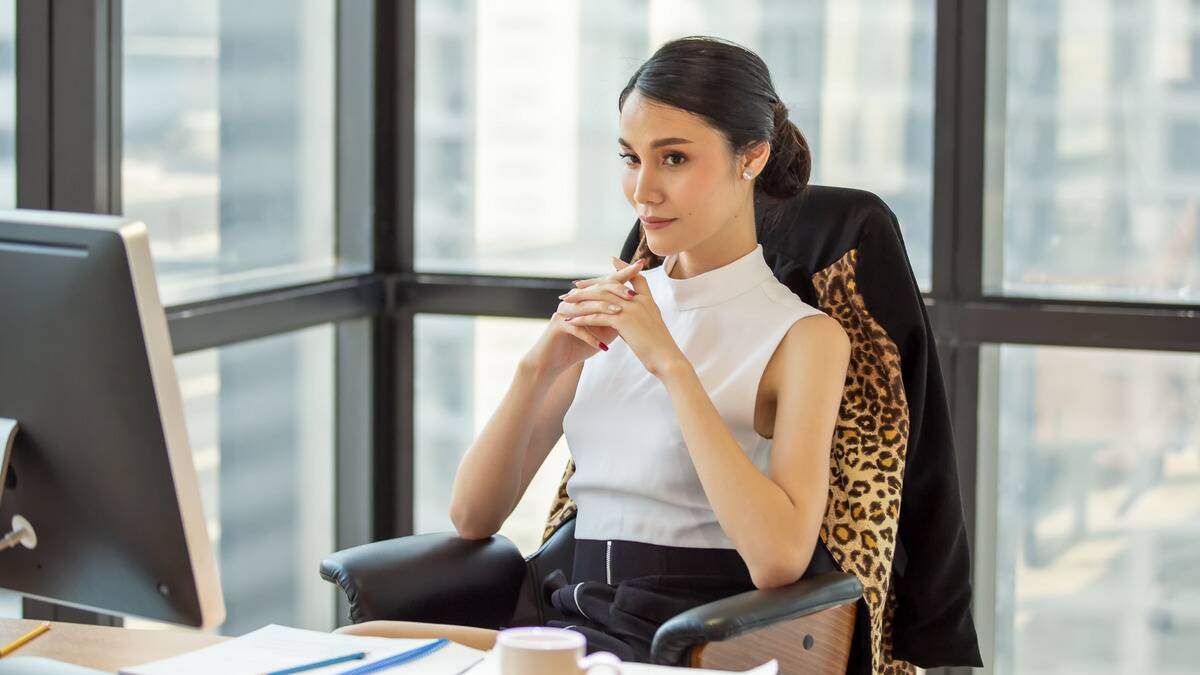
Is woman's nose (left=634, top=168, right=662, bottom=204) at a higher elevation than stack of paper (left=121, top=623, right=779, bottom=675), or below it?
higher

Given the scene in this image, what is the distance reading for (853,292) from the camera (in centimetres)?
228

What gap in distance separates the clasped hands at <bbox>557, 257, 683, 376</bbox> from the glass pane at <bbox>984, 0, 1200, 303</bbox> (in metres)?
1.12

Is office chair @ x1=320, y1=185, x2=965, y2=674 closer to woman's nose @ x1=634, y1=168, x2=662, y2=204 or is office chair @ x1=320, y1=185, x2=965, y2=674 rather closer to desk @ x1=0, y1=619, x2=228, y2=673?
woman's nose @ x1=634, y1=168, x2=662, y2=204

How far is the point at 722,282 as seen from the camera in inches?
89.3

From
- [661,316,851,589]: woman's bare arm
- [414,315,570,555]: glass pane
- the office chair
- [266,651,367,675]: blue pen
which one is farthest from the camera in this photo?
[414,315,570,555]: glass pane

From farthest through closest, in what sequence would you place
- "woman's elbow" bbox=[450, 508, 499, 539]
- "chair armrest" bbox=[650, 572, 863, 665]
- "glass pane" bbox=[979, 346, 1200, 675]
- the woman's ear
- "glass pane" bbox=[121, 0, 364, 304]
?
"glass pane" bbox=[979, 346, 1200, 675]
"glass pane" bbox=[121, 0, 364, 304]
"woman's elbow" bbox=[450, 508, 499, 539]
the woman's ear
"chair armrest" bbox=[650, 572, 863, 665]

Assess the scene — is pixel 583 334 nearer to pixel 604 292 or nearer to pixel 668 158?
pixel 604 292

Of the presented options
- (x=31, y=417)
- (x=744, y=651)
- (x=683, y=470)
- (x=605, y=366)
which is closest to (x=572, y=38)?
(x=605, y=366)

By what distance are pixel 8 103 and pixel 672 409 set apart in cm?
126

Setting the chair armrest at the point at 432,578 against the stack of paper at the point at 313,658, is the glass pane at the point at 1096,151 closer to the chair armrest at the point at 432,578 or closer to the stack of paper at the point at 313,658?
the chair armrest at the point at 432,578

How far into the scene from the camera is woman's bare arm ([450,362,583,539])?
2.28 meters

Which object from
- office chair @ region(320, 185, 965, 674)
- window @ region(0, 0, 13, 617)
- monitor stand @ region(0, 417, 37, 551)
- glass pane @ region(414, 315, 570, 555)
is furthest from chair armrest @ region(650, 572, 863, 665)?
glass pane @ region(414, 315, 570, 555)

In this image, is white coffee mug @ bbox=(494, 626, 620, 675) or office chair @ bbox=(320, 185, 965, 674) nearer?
white coffee mug @ bbox=(494, 626, 620, 675)

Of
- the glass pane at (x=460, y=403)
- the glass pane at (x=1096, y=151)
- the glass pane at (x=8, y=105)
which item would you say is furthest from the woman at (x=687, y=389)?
the glass pane at (x=460, y=403)
